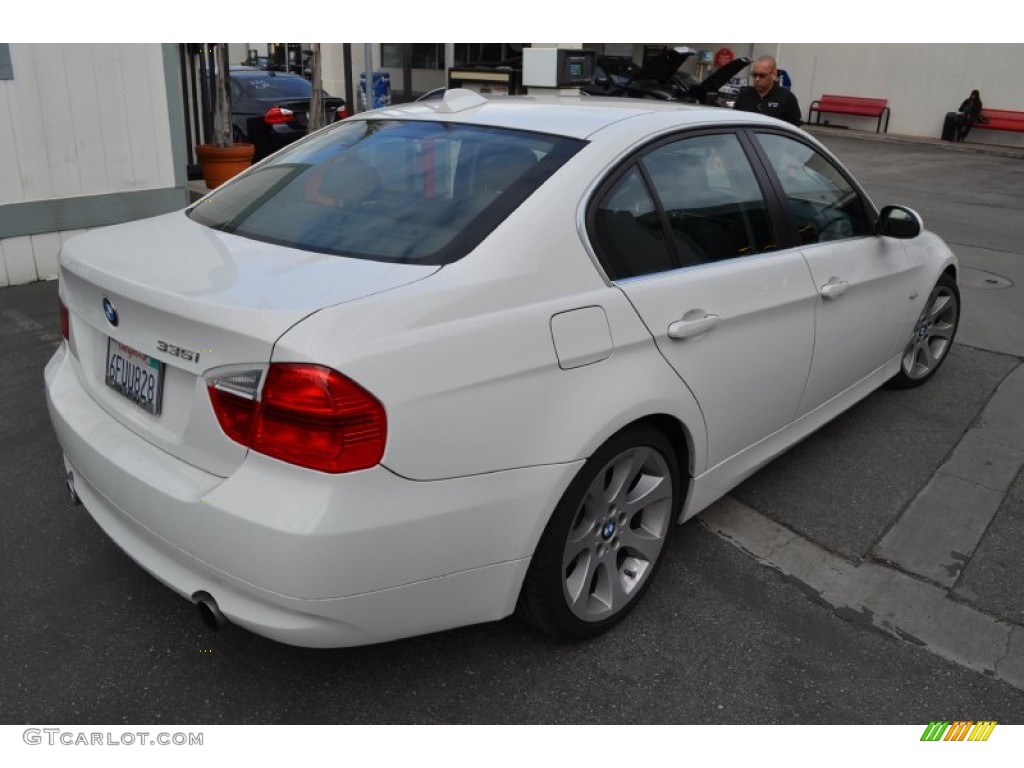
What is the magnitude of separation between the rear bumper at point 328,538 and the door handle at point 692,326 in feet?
2.06

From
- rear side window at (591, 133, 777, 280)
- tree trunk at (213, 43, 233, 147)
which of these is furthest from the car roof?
tree trunk at (213, 43, 233, 147)

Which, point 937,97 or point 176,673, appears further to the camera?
point 937,97

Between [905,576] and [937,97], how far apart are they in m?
22.3

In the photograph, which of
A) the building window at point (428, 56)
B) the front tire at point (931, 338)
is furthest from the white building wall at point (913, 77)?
the front tire at point (931, 338)

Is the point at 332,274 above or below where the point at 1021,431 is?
above

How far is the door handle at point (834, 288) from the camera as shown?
353 centimetres

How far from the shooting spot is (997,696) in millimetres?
2658

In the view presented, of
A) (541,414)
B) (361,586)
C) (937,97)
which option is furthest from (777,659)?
(937,97)

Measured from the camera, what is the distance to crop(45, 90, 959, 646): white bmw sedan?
2.09m

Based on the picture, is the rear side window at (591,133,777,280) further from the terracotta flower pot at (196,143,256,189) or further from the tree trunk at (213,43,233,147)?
the tree trunk at (213,43,233,147)

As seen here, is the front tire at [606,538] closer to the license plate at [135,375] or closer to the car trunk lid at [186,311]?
the car trunk lid at [186,311]

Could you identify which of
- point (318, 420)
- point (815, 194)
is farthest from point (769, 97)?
point (318, 420)

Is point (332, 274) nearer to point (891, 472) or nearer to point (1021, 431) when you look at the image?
point (891, 472)

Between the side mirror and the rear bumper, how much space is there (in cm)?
247
